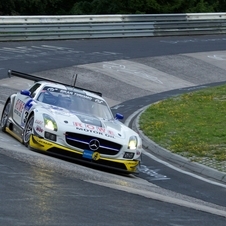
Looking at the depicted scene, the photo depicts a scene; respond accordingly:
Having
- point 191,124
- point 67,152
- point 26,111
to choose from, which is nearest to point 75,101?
point 26,111

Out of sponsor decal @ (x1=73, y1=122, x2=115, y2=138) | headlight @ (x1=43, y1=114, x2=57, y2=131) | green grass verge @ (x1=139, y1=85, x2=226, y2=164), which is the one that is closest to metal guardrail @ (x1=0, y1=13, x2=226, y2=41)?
green grass verge @ (x1=139, y1=85, x2=226, y2=164)

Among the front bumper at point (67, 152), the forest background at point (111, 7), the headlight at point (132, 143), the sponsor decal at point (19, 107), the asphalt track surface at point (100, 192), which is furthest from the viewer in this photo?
the forest background at point (111, 7)

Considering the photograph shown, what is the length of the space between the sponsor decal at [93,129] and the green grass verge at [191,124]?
9.08 feet

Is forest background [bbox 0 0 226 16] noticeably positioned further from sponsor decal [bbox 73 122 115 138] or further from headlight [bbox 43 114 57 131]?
headlight [bbox 43 114 57 131]

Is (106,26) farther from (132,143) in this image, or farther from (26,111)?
(132,143)

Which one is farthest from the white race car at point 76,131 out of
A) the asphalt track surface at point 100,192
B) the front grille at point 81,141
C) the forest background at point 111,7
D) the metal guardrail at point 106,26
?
the forest background at point 111,7

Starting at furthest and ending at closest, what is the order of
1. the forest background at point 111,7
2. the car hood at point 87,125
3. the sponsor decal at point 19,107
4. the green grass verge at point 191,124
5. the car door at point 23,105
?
the forest background at point 111,7
the green grass verge at point 191,124
the sponsor decal at point 19,107
the car door at point 23,105
the car hood at point 87,125

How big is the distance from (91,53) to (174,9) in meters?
21.0

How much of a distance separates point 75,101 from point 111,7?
38.6 meters

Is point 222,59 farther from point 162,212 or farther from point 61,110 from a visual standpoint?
point 162,212

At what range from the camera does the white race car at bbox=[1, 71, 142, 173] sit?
12.0 m

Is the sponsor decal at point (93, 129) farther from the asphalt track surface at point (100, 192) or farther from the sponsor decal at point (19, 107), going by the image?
the sponsor decal at point (19, 107)

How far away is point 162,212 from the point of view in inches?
330

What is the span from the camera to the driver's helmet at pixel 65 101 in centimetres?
1321
